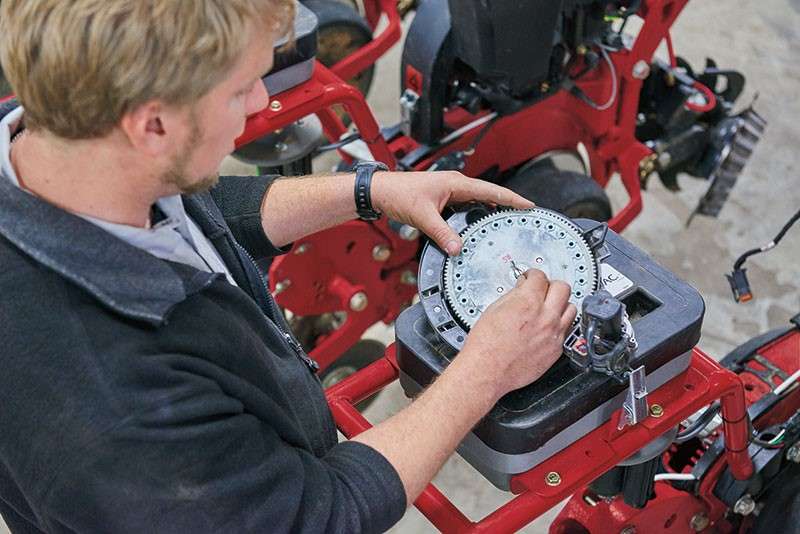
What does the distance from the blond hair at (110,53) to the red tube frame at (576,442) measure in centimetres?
61

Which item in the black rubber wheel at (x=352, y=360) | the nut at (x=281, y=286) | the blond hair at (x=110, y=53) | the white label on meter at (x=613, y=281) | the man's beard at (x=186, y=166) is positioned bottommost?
the black rubber wheel at (x=352, y=360)

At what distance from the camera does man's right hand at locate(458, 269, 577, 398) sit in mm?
1215

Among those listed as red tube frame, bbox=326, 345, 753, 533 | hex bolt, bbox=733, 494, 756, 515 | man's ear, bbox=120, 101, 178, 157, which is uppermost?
man's ear, bbox=120, 101, 178, 157

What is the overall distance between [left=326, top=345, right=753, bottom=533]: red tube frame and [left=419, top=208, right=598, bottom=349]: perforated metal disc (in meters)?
0.19

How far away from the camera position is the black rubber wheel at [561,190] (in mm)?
2451

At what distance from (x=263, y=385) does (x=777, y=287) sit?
7.37 ft

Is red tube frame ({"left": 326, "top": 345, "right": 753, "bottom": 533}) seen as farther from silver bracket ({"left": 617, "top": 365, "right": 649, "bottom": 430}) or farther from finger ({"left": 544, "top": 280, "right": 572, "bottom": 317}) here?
finger ({"left": 544, "top": 280, "right": 572, "bottom": 317})

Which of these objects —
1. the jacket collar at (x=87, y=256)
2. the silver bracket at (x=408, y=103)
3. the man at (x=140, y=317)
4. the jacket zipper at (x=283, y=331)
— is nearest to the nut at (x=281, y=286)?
the silver bracket at (x=408, y=103)

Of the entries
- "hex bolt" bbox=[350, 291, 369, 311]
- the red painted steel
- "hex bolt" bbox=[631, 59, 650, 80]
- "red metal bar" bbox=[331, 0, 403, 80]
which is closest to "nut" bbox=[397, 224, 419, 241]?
the red painted steel

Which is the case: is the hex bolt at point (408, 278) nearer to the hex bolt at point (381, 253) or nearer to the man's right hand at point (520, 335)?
the hex bolt at point (381, 253)

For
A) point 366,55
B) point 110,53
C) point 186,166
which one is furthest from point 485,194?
point 366,55

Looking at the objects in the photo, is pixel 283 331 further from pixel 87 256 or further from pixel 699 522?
pixel 699 522

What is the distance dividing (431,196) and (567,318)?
0.30 meters

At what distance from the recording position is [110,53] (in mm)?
957
